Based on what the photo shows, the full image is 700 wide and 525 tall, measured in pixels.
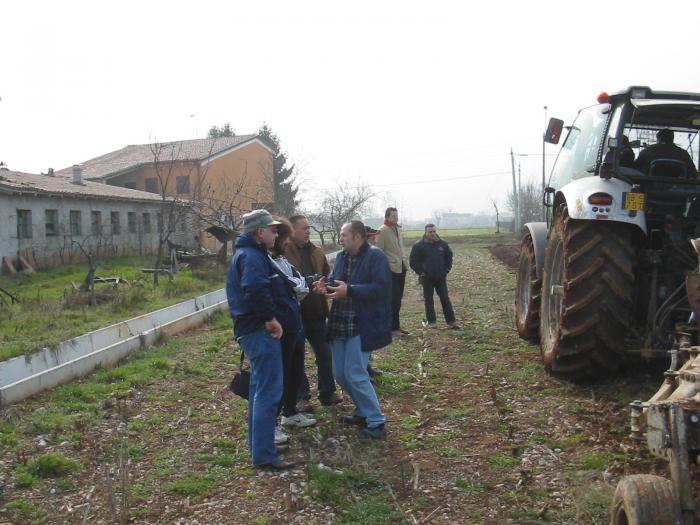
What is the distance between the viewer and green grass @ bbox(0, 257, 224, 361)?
9.57 meters

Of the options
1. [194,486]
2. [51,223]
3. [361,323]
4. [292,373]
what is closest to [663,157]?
[361,323]

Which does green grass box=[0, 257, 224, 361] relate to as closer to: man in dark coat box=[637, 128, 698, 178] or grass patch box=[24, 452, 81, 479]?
grass patch box=[24, 452, 81, 479]

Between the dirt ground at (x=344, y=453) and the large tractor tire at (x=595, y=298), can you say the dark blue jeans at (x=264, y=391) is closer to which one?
the dirt ground at (x=344, y=453)

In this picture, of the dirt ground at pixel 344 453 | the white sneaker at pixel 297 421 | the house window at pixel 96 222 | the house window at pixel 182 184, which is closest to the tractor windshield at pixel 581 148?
the dirt ground at pixel 344 453

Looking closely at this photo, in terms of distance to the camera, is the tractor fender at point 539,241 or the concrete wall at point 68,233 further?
the concrete wall at point 68,233

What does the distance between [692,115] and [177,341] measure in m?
7.02

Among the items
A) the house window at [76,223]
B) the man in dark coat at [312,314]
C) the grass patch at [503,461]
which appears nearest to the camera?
the grass patch at [503,461]

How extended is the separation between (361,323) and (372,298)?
0.23 metres

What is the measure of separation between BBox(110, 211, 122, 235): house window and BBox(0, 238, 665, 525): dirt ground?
2086 cm

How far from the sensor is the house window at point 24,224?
21578 millimetres

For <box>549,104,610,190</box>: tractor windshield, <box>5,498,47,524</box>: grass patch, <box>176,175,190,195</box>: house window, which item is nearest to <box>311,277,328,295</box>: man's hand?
<box>5,498,47,524</box>: grass patch

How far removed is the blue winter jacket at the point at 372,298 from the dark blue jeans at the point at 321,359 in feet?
2.85

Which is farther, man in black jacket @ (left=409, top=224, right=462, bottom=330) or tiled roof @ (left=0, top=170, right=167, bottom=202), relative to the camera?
tiled roof @ (left=0, top=170, right=167, bottom=202)

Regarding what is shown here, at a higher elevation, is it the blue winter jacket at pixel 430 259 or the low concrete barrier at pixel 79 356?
the blue winter jacket at pixel 430 259
